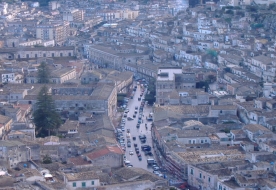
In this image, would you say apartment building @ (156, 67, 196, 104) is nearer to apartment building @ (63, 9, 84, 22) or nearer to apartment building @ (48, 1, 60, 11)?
apartment building @ (63, 9, 84, 22)

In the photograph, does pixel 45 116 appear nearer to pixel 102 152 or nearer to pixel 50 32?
pixel 102 152

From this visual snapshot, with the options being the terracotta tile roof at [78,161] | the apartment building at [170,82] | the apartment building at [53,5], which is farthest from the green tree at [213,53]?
the apartment building at [53,5]

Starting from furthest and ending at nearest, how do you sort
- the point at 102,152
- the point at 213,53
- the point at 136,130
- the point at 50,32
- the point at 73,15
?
1. the point at 73,15
2. the point at 50,32
3. the point at 213,53
4. the point at 136,130
5. the point at 102,152

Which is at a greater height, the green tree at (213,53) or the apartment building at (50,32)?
the green tree at (213,53)

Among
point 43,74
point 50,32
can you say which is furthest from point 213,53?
point 50,32

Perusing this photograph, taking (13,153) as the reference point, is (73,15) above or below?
above

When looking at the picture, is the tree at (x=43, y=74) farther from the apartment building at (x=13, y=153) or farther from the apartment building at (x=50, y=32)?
the apartment building at (x=50, y=32)

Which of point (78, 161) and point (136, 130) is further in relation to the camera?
point (136, 130)

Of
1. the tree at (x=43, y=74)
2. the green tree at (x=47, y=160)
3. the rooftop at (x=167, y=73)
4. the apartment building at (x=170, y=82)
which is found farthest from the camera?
the tree at (x=43, y=74)

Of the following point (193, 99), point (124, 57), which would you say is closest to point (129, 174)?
point (193, 99)
